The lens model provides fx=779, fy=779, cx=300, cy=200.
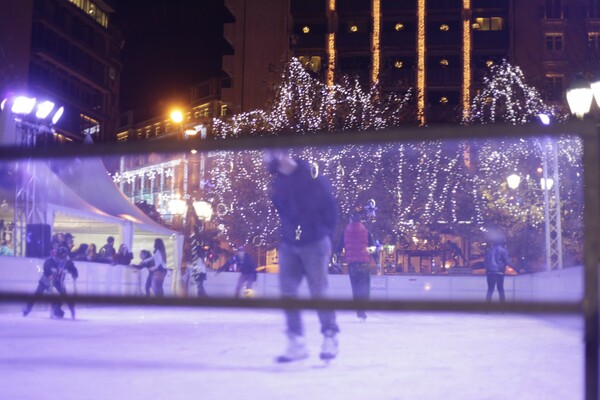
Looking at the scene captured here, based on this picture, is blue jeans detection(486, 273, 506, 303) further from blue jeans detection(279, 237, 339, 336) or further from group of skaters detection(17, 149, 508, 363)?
blue jeans detection(279, 237, 339, 336)

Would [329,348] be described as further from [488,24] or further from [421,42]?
[488,24]

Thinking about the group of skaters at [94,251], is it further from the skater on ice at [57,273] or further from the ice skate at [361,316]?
the ice skate at [361,316]

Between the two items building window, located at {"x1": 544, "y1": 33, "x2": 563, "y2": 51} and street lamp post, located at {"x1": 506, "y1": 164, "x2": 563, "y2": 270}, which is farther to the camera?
building window, located at {"x1": 544, "y1": 33, "x2": 563, "y2": 51}

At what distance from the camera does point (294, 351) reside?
2662 millimetres

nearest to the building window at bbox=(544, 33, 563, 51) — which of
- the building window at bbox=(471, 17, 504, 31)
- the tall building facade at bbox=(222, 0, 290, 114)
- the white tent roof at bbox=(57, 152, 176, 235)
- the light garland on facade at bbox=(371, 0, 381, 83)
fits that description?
the building window at bbox=(471, 17, 504, 31)

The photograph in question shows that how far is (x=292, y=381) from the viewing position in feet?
8.77

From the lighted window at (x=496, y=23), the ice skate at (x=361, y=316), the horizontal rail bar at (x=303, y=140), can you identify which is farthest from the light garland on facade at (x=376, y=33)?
the horizontal rail bar at (x=303, y=140)

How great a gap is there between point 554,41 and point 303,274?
45180mm

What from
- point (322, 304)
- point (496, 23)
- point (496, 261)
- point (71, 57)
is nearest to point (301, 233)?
point (322, 304)

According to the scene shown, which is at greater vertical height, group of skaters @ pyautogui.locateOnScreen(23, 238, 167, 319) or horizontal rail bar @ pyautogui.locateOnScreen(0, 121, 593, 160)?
horizontal rail bar @ pyautogui.locateOnScreen(0, 121, 593, 160)

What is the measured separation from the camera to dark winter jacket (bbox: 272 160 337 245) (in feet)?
8.02

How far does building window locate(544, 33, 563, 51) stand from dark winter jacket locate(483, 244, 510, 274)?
144 ft

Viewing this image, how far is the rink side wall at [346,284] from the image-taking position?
2143mm

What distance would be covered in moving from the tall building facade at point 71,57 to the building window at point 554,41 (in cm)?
3002
